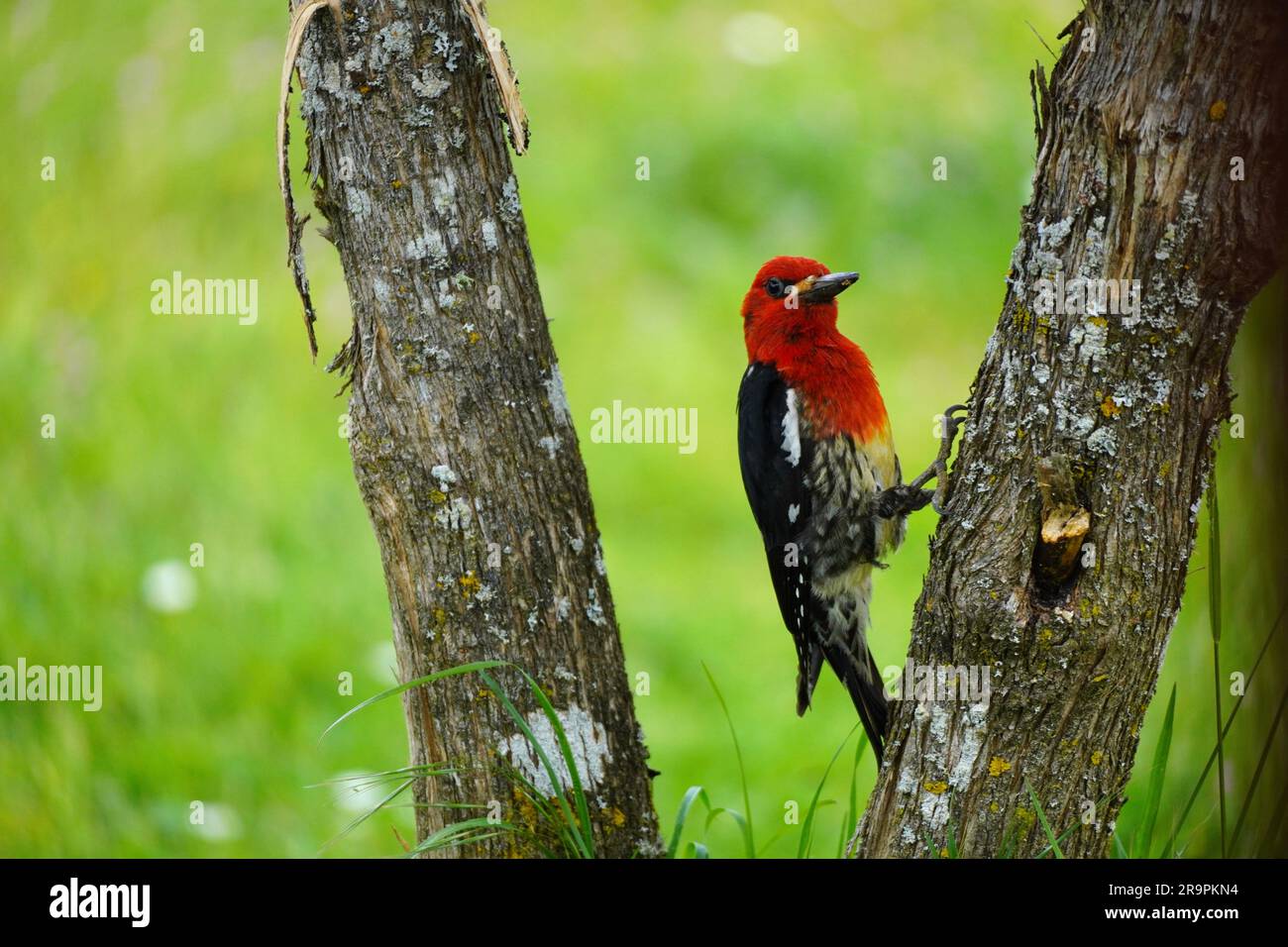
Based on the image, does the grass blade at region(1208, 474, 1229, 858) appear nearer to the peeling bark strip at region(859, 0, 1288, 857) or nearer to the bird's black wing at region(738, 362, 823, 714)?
the peeling bark strip at region(859, 0, 1288, 857)

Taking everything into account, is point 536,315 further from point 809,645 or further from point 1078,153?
point 809,645

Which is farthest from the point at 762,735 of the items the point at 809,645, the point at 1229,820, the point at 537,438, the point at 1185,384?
the point at 1185,384

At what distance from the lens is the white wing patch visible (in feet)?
9.94

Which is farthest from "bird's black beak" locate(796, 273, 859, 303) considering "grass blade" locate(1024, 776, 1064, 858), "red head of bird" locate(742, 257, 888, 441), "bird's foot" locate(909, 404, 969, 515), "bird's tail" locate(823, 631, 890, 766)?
"grass blade" locate(1024, 776, 1064, 858)

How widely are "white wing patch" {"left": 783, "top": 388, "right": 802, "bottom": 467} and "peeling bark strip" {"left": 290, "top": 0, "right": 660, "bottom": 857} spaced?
1.00m

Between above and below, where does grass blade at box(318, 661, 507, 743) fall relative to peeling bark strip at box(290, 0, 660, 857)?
below

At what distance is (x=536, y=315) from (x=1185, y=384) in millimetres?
1135

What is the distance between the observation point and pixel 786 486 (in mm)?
3049

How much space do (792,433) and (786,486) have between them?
0.15m

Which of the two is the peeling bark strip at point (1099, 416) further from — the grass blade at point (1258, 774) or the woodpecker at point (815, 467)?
the woodpecker at point (815, 467)

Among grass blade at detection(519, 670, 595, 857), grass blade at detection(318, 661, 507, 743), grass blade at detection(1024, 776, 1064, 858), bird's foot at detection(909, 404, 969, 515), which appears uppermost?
bird's foot at detection(909, 404, 969, 515)

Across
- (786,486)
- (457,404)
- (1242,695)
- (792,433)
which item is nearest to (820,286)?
(792,433)

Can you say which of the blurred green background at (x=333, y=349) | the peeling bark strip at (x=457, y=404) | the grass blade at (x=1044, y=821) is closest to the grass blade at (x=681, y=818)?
the peeling bark strip at (x=457, y=404)

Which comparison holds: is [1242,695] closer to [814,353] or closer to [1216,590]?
[1216,590]
